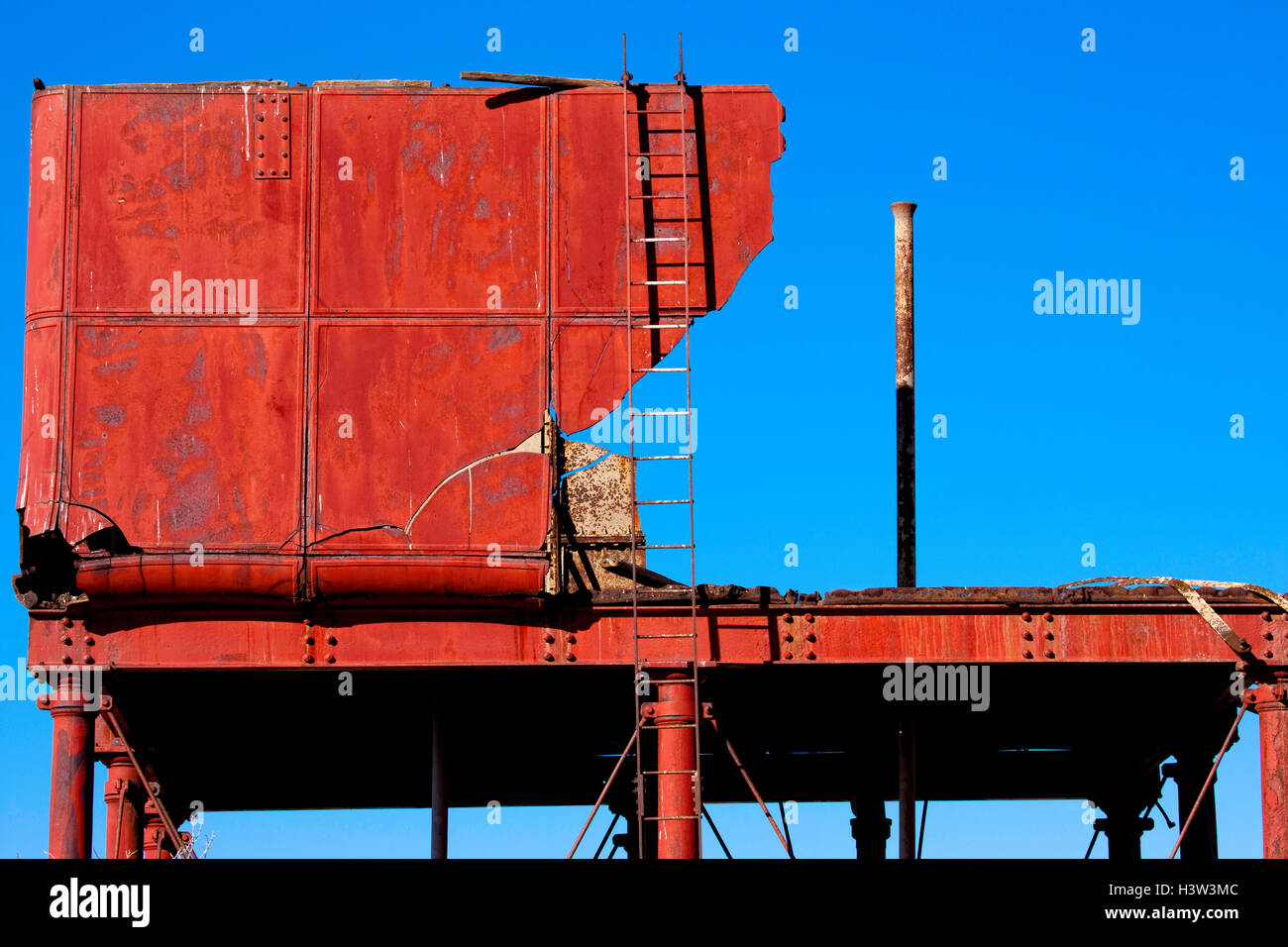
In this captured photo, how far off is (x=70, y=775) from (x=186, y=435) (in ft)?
10.7

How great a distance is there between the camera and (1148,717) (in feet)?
69.7

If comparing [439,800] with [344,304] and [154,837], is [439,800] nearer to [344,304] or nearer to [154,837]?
[154,837]

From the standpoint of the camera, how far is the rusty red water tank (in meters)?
16.6

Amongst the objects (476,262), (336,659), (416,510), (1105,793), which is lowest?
(1105,793)

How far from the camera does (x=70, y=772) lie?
16.1 meters

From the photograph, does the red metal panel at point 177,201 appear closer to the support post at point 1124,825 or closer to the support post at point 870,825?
the support post at point 870,825

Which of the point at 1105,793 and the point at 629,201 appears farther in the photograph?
the point at 1105,793


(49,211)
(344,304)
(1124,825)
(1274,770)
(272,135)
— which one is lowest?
(1124,825)

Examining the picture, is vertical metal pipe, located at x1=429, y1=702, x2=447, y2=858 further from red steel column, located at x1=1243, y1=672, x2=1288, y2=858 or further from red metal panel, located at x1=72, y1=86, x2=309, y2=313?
red steel column, located at x1=1243, y1=672, x2=1288, y2=858

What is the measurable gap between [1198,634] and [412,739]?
33.1 ft

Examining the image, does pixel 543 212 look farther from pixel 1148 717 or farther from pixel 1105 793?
pixel 1105 793

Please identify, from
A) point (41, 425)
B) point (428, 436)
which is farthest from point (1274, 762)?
point (41, 425)

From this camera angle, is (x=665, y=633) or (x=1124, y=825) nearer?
(x=665, y=633)
